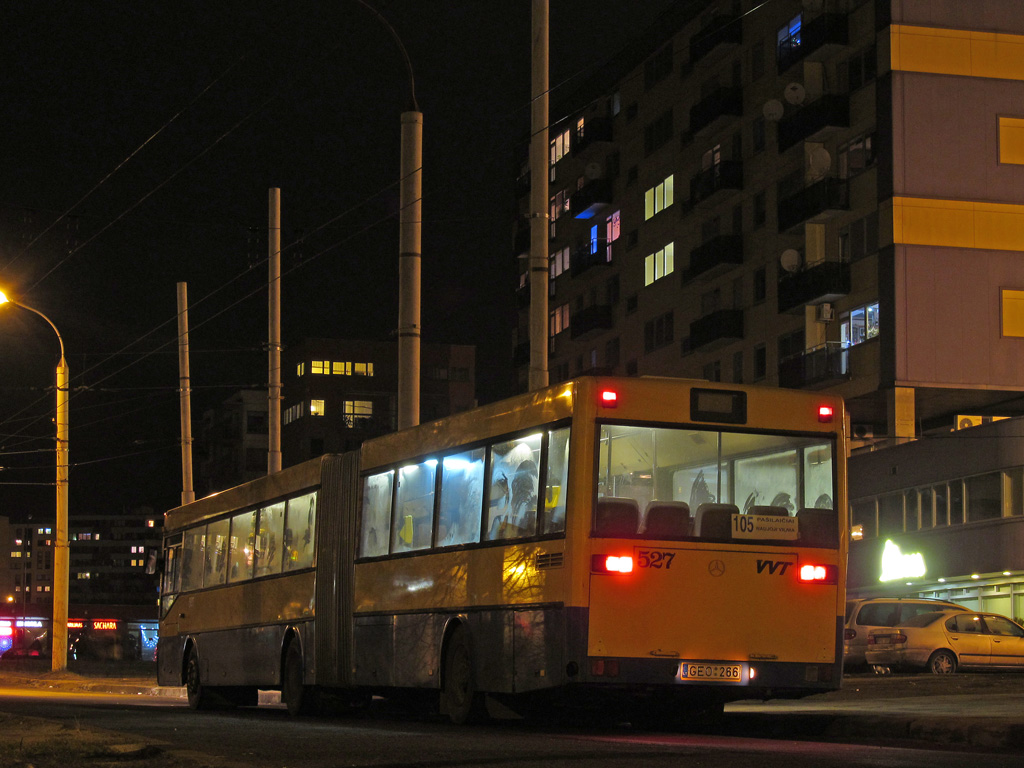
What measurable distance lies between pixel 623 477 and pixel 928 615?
721 inches

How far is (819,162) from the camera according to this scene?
49.4m

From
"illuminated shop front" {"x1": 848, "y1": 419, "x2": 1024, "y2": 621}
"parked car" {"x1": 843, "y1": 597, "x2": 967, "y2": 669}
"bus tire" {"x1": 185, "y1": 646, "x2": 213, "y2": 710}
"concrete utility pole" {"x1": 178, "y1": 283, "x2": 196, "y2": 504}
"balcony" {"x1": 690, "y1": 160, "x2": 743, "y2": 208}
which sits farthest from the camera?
"balcony" {"x1": 690, "y1": 160, "x2": 743, "y2": 208}

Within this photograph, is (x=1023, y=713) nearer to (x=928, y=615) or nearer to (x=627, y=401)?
(x=627, y=401)

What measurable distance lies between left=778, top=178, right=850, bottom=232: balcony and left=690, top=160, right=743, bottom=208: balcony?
468cm

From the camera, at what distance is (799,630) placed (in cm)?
1432

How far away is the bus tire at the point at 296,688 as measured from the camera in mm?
19797

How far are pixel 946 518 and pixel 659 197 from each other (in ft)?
71.3

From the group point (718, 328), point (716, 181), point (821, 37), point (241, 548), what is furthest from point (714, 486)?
point (716, 181)

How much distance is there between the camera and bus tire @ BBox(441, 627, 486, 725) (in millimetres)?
15312

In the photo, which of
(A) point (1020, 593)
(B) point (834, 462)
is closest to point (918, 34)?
(A) point (1020, 593)

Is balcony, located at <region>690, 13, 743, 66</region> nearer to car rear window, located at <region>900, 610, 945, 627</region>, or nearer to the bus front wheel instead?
car rear window, located at <region>900, 610, 945, 627</region>

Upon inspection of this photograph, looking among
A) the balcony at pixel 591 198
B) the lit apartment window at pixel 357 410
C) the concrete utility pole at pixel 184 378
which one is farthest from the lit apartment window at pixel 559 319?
the lit apartment window at pixel 357 410

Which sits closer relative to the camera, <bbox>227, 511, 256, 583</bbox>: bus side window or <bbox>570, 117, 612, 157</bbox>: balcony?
<bbox>227, 511, 256, 583</bbox>: bus side window

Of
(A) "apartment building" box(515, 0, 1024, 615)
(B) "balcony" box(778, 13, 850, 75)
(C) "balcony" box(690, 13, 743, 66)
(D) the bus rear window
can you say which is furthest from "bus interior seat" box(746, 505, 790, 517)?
(C) "balcony" box(690, 13, 743, 66)
